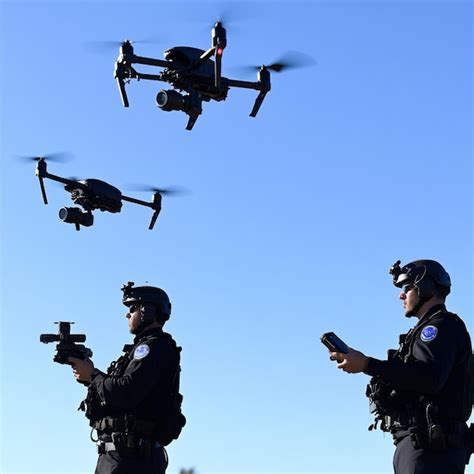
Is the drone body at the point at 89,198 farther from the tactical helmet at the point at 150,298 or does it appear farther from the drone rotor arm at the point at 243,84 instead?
the tactical helmet at the point at 150,298

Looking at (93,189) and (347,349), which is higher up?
(93,189)

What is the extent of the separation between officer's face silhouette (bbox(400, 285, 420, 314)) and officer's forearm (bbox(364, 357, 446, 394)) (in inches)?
33.9

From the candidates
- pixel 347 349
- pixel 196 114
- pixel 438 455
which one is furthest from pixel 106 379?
pixel 196 114

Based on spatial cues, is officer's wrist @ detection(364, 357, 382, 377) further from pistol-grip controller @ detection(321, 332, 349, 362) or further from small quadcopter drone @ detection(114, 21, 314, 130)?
small quadcopter drone @ detection(114, 21, 314, 130)

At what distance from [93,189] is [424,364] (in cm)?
1522

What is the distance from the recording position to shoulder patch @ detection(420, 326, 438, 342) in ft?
32.0

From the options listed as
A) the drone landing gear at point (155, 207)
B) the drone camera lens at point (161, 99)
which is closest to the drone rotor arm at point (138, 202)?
the drone landing gear at point (155, 207)

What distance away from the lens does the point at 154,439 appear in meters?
11.2

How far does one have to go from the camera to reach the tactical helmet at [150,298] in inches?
463

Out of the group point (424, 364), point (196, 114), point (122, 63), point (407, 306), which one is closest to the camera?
point (424, 364)

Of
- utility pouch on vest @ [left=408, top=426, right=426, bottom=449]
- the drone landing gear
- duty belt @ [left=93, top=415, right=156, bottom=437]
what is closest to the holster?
utility pouch on vest @ [left=408, top=426, right=426, bottom=449]

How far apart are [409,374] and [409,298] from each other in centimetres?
107

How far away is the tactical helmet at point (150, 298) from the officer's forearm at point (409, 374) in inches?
119

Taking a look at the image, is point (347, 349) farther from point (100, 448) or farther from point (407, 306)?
point (100, 448)
